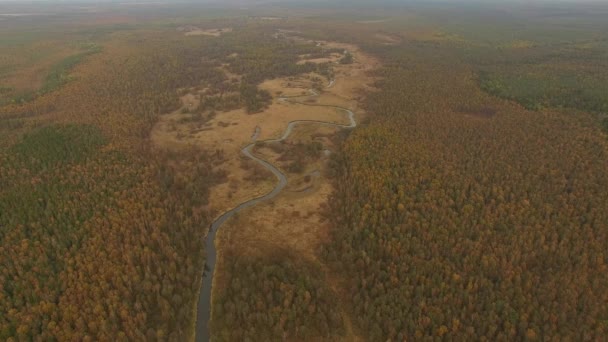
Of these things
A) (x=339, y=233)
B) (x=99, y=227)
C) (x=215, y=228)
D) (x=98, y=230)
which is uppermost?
(x=99, y=227)

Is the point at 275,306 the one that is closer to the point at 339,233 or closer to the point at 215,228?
the point at 339,233

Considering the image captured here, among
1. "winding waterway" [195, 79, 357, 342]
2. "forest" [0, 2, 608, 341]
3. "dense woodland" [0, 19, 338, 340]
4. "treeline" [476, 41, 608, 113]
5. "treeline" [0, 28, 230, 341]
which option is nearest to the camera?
"treeline" [0, 28, 230, 341]

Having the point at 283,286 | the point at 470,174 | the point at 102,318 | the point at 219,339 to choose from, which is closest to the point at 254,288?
the point at 283,286

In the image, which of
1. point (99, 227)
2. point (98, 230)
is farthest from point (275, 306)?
point (99, 227)

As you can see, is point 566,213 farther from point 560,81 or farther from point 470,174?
point 560,81

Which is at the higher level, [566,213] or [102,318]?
[566,213]

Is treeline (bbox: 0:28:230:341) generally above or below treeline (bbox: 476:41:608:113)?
below

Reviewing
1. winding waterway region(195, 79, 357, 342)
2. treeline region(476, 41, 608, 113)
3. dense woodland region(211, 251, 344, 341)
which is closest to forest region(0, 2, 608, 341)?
dense woodland region(211, 251, 344, 341)

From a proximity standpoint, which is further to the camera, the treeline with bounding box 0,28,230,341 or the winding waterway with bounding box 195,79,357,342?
the winding waterway with bounding box 195,79,357,342

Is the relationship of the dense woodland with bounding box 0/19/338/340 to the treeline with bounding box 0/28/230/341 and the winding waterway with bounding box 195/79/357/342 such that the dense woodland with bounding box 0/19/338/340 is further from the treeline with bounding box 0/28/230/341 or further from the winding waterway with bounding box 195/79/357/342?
the winding waterway with bounding box 195/79/357/342
